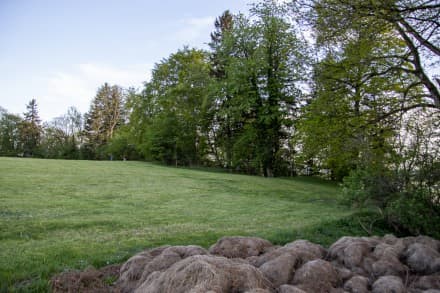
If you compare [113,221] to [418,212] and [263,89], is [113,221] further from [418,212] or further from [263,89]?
[263,89]

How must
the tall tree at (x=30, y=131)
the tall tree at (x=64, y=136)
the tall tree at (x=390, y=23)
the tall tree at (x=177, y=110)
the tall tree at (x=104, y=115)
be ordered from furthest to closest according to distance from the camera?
the tall tree at (x=104, y=115), the tall tree at (x=30, y=131), the tall tree at (x=64, y=136), the tall tree at (x=177, y=110), the tall tree at (x=390, y=23)

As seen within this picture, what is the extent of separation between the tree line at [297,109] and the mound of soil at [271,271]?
4.29 meters

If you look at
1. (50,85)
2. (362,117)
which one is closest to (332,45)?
(362,117)

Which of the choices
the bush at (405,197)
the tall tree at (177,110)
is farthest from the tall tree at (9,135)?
the bush at (405,197)

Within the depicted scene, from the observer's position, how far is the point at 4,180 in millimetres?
13664

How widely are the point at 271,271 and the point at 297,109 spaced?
2426cm

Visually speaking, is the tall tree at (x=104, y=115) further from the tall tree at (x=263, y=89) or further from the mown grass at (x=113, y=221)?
the mown grass at (x=113, y=221)

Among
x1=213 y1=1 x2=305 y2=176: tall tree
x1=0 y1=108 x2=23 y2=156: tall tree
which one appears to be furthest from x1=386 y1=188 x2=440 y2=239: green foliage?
x1=0 y1=108 x2=23 y2=156: tall tree

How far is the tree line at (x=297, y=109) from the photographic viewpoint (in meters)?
8.25

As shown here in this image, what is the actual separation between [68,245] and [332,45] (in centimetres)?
960

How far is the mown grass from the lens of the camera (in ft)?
16.9

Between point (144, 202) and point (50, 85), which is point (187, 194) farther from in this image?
point (50, 85)

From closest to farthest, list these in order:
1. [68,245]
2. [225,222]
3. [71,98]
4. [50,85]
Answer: [68,245] → [225,222] → [50,85] → [71,98]

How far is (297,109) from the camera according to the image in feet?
87.7
